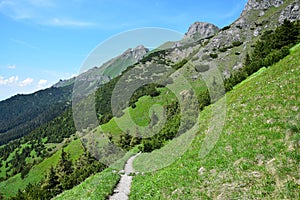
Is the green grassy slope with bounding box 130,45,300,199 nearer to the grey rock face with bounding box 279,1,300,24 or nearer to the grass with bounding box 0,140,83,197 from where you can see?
the grey rock face with bounding box 279,1,300,24

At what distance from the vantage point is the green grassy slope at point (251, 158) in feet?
42.4

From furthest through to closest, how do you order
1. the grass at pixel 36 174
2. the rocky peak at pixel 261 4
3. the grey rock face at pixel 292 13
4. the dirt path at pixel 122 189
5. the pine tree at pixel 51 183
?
the rocky peak at pixel 261 4 → the grass at pixel 36 174 → the grey rock face at pixel 292 13 → the pine tree at pixel 51 183 → the dirt path at pixel 122 189

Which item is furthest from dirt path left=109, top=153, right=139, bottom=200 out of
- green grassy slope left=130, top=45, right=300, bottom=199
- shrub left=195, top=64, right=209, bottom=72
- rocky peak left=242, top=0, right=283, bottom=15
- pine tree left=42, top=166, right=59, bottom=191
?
rocky peak left=242, top=0, right=283, bottom=15

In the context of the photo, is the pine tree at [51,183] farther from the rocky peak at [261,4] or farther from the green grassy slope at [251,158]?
the rocky peak at [261,4]

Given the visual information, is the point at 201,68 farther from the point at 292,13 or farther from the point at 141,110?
the point at 292,13

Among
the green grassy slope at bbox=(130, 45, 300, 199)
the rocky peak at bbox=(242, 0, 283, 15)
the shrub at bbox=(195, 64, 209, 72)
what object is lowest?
the green grassy slope at bbox=(130, 45, 300, 199)

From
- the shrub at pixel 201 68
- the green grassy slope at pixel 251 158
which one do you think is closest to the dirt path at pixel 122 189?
the green grassy slope at pixel 251 158

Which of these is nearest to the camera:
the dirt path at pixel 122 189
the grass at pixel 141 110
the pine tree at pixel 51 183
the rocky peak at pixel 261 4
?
the dirt path at pixel 122 189

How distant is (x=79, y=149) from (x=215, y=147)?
15325 centimetres

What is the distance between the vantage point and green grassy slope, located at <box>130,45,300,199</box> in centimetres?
1291

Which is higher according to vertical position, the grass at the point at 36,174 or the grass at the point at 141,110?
the grass at the point at 141,110

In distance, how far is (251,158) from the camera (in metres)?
15.6

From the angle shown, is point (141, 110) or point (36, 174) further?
point (36, 174)

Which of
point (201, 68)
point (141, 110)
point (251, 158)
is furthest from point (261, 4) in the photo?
point (251, 158)
